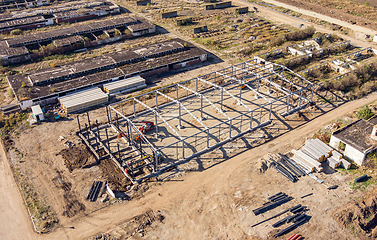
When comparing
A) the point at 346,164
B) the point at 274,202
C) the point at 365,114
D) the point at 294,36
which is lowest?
the point at 274,202

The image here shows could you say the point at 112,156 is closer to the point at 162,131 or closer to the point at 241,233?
the point at 162,131

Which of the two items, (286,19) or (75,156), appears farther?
(286,19)

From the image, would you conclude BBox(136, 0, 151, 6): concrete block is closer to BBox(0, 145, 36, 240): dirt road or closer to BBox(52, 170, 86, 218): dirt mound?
BBox(0, 145, 36, 240): dirt road

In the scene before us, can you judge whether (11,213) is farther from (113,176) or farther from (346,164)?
(346,164)

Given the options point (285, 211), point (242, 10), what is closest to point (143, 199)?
point (285, 211)

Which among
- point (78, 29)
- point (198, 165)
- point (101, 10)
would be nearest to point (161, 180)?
point (198, 165)

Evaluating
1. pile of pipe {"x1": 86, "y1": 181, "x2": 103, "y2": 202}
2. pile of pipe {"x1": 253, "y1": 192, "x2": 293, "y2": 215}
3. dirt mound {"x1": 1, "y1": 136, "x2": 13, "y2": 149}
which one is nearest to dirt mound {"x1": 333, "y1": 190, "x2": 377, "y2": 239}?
pile of pipe {"x1": 253, "y1": 192, "x2": 293, "y2": 215}

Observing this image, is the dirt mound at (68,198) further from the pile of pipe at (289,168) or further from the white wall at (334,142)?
the white wall at (334,142)

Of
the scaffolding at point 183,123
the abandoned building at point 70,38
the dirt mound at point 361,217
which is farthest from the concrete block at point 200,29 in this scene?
the dirt mound at point 361,217
